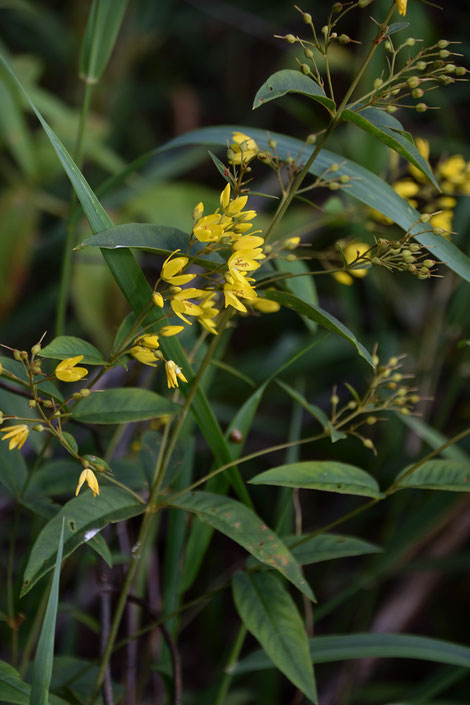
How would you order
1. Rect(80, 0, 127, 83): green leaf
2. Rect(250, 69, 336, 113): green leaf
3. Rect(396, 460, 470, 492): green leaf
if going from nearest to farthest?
1. Rect(250, 69, 336, 113): green leaf
2. Rect(396, 460, 470, 492): green leaf
3. Rect(80, 0, 127, 83): green leaf

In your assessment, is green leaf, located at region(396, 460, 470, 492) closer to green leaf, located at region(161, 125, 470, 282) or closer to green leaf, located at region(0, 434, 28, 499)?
green leaf, located at region(161, 125, 470, 282)

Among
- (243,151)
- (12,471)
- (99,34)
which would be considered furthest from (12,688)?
(99,34)

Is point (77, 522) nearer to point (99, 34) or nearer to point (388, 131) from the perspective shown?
point (388, 131)

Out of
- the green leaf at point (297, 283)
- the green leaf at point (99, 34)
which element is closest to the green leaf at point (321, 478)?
the green leaf at point (297, 283)

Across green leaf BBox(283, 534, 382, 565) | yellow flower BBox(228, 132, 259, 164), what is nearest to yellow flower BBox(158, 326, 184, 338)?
yellow flower BBox(228, 132, 259, 164)

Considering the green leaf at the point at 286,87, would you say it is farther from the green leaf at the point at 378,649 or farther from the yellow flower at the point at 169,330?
the green leaf at the point at 378,649
